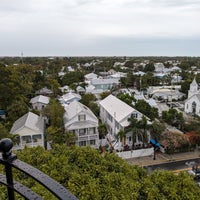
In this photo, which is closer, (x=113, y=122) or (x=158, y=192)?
(x=158, y=192)

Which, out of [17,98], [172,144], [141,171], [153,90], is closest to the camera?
[141,171]

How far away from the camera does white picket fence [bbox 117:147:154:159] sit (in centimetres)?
1962

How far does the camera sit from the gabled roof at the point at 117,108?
21.7 meters

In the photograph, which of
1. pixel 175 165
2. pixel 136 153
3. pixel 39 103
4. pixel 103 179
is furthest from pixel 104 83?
pixel 103 179

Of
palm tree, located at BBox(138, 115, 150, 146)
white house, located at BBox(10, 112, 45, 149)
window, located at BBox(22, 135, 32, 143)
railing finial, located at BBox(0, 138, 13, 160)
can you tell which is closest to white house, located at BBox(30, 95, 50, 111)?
white house, located at BBox(10, 112, 45, 149)

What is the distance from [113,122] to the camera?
23.6 m

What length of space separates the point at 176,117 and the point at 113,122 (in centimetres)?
771

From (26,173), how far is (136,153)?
19247 mm

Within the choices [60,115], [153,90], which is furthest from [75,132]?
[153,90]

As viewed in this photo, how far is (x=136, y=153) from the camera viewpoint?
19.9m

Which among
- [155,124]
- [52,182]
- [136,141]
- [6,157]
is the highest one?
[6,157]

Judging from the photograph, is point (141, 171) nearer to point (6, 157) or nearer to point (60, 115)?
point (6, 157)

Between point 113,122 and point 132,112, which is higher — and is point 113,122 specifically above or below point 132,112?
below

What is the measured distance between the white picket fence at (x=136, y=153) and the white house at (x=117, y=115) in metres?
1.66
